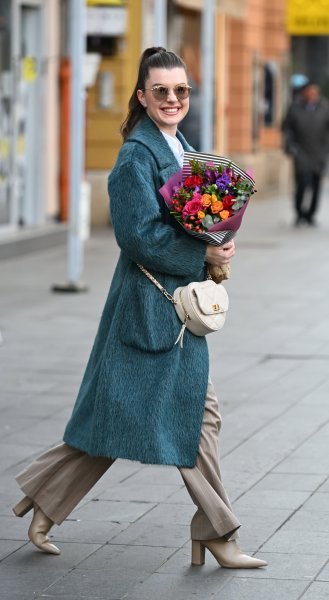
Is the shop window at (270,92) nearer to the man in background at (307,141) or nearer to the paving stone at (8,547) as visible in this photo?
the man in background at (307,141)

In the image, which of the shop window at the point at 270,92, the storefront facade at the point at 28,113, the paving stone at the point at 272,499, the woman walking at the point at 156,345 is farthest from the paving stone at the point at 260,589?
the shop window at the point at 270,92

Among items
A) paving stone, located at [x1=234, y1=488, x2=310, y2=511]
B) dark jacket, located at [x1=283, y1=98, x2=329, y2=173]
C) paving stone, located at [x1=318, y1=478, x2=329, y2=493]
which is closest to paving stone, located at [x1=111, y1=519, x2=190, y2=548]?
paving stone, located at [x1=234, y1=488, x2=310, y2=511]

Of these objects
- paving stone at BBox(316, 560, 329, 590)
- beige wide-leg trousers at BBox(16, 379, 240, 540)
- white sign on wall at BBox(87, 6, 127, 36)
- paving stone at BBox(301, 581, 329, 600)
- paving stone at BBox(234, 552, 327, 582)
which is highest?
white sign on wall at BBox(87, 6, 127, 36)

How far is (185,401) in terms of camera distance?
5371 millimetres

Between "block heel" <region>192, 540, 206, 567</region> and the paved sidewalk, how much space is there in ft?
0.13

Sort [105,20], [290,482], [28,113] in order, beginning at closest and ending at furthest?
1. [290,482]
2. [28,113]
3. [105,20]

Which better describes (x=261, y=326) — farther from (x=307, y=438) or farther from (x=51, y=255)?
(x=51, y=255)

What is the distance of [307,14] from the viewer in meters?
26.4

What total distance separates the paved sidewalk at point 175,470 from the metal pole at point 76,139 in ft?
1.26

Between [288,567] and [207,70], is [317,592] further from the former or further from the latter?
[207,70]

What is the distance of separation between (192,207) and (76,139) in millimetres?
8492

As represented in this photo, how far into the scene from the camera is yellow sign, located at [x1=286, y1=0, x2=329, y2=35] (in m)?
26.3

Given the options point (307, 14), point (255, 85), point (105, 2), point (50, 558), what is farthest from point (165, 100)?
point (255, 85)

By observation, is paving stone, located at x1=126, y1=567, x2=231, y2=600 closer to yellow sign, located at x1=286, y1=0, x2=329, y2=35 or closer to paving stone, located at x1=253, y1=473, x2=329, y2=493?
paving stone, located at x1=253, y1=473, x2=329, y2=493
